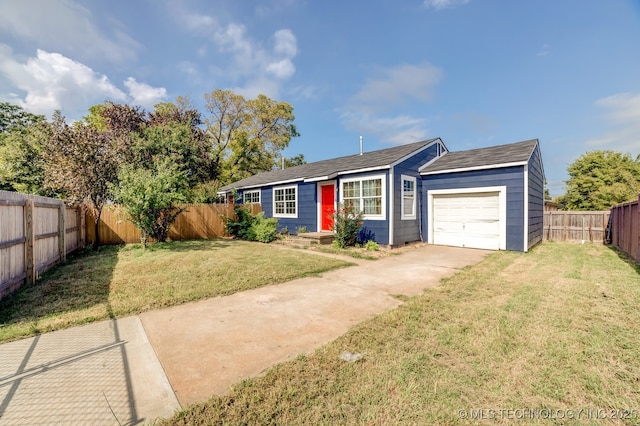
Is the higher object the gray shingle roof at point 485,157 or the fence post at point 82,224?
the gray shingle roof at point 485,157

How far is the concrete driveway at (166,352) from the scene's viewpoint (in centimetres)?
205

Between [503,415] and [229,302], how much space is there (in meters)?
3.87

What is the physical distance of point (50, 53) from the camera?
38.8ft

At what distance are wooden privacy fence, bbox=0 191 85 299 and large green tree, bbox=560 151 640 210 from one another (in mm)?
29588

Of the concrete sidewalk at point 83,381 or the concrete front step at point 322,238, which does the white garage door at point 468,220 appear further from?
the concrete sidewalk at point 83,381

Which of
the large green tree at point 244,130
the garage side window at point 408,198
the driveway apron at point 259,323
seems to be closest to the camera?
the driveway apron at point 259,323

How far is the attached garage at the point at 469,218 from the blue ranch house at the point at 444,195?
0.10ft

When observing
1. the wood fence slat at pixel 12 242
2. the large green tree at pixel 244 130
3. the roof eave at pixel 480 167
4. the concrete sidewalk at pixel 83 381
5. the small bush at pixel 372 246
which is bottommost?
the concrete sidewalk at pixel 83 381

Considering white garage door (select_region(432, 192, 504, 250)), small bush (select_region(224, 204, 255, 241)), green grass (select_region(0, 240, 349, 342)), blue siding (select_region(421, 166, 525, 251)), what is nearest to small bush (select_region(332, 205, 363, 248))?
green grass (select_region(0, 240, 349, 342))

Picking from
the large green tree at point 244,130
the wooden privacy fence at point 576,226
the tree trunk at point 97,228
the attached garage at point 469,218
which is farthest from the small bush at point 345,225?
the large green tree at point 244,130

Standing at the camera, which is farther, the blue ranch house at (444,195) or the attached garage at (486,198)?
the blue ranch house at (444,195)

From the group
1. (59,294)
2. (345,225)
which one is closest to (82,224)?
(59,294)

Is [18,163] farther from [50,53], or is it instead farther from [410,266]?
Result: [410,266]

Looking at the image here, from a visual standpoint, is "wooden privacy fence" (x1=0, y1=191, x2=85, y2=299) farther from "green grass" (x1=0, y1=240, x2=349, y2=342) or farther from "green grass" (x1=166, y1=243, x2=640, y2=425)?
"green grass" (x1=166, y1=243, x2=640, y2=425)
